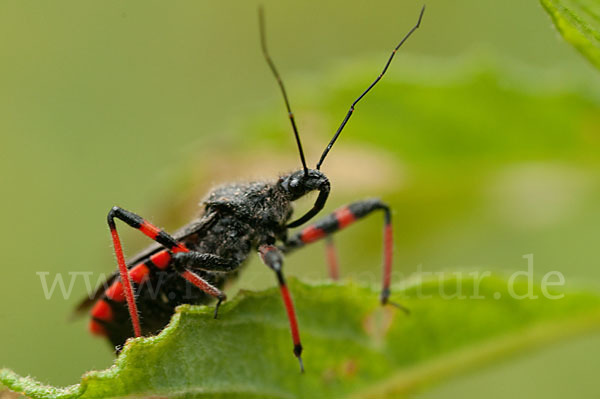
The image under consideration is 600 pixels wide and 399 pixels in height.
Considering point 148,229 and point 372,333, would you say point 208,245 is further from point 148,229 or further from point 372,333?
point 372,333

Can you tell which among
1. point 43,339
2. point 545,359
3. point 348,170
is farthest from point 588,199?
point 43,339

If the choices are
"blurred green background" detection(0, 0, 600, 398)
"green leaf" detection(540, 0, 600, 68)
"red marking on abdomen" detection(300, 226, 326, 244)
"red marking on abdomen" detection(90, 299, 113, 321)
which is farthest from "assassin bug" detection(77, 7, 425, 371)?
"green leaf" detection(540, 0, 600, 68)

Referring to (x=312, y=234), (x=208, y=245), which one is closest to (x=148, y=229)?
(x=208, y=245)

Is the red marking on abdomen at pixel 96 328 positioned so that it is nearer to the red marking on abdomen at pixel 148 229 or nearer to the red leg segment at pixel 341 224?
the red marking on abdomen at pixel 148 229

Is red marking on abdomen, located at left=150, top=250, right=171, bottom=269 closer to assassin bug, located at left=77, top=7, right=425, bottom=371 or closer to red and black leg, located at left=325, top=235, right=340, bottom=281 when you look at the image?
assassin bug, located at left=77, top=7, right=425, bottom=371

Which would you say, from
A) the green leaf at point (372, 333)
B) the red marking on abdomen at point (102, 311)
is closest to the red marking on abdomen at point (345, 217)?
the green leaf at point (372, 333)

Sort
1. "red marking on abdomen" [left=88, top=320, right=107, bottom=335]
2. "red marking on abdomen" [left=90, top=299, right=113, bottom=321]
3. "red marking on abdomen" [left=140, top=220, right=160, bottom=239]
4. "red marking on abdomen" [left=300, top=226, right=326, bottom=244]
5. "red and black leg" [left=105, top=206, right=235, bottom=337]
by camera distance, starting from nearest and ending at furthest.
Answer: "red and black leg" [left=105, top=206, right=235, bottom=337]
"red marking on abdomen" [left=140, top=220, right=160, bottom=239]
"red marking on abdomen" [left=90, top=299, right=113, bottom=321]
"red marking on abdomen" [left=88, top=320, right=107, bottom=335]
"red marking on abdomen" [left=300, top=226, right=326, bottom=244]
